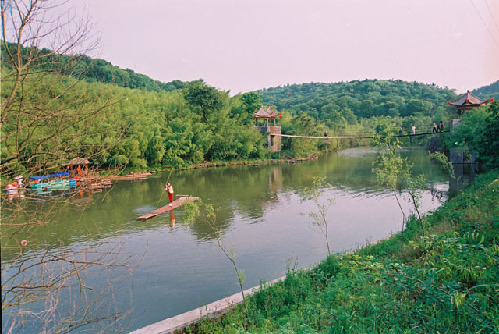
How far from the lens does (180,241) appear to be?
7.57 meters

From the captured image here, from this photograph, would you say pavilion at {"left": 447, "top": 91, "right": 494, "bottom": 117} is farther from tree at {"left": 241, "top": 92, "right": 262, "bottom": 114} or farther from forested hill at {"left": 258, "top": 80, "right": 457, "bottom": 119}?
forested hill at {"left": 258, "top": 80, "right": 457, "bottom": 119}

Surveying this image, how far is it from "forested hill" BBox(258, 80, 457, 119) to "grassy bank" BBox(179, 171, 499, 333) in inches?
1163

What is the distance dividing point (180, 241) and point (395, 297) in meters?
5.28

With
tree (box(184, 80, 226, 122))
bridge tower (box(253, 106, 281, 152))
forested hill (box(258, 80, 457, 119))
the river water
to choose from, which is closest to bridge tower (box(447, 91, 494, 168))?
the river water

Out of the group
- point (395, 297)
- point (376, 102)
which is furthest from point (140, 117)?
point (376, 102)

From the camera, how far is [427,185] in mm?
12859

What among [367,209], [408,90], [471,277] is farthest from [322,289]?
[408,90]

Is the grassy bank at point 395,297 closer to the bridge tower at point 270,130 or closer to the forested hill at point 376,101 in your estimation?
the bridge tower at point 270,130

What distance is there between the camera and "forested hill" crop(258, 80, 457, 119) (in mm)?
38469

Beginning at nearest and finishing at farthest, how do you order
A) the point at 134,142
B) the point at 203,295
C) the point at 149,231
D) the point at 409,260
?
the point at 409,260
the point at 203,295
the point at 149,231
the point at 134,142

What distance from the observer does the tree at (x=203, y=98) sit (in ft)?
72.3

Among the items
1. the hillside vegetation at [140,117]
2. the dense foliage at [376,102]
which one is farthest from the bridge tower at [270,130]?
the dense foliage at [376,102]

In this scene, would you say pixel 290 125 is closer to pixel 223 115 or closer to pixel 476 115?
pixel 223 115

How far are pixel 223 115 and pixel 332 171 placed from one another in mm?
8341
